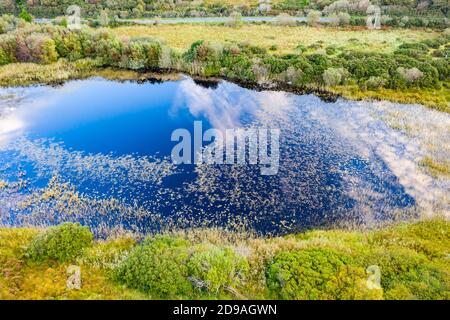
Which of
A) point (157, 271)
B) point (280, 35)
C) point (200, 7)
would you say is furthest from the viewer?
point (200, 7)

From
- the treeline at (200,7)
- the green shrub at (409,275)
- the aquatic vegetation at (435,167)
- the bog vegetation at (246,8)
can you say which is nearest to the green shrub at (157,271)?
the green shrub at (409,275)

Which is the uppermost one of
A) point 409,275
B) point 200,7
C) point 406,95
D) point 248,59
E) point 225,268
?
point 200,7

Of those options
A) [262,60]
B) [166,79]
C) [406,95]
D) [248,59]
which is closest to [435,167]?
[406,95]

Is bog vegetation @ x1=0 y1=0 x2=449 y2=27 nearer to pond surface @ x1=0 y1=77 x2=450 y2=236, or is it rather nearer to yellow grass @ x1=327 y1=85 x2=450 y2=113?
yellow grass @ x1=327 y1=85 x2=450 y2=113

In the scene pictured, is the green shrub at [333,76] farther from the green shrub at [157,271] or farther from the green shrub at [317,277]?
the green shrub at [157,271]

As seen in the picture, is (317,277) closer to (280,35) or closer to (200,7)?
(280,35)

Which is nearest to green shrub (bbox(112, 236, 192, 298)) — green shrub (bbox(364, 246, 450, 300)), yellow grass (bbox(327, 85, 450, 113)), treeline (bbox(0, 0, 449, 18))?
green shrub (bbox(364, 246, 450, 300))

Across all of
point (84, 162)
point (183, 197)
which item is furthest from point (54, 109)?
point (183, 197)
